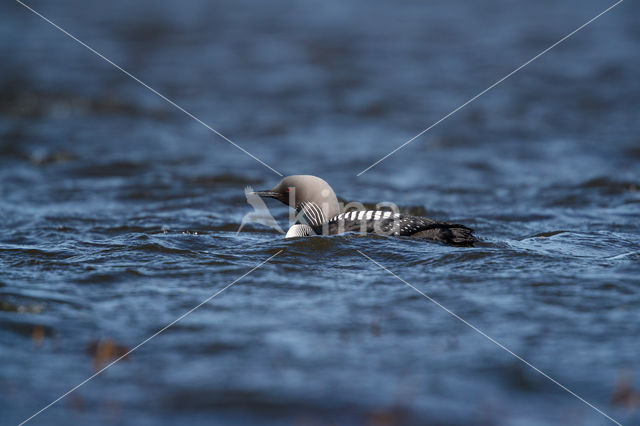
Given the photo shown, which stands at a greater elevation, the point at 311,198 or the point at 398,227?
the point at 311,198

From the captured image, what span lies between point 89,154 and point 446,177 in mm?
4889

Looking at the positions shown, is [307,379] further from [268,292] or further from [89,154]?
[89,154]

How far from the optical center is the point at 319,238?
518 cm

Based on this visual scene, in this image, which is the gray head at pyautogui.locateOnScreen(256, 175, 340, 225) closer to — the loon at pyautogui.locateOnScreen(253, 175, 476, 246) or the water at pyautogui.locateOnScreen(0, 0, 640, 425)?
the loon at pyautogui.locateOnScreen(253, 175, 476, 246)

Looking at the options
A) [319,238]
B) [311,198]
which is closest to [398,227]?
[319,238]

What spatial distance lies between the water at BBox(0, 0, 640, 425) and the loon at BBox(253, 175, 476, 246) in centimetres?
11

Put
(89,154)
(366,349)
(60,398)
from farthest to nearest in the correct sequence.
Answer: (89,154), (366,349), (60,398)

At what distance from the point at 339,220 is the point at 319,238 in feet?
0.78

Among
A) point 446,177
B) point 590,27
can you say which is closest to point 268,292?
point 446,177

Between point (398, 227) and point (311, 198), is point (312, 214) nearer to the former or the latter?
point (311, 198)

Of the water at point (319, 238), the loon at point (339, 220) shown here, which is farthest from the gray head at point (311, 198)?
the water at point (319, 238)

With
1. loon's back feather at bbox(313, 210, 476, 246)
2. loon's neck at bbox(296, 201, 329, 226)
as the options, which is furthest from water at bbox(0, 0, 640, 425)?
loon's neck at bbox(296, 201, 329, 226)

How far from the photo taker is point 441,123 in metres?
11.7

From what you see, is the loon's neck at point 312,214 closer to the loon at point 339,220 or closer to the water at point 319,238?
the loon at point 339,220
